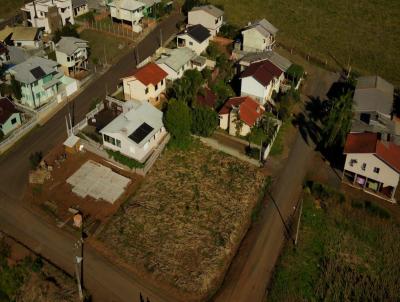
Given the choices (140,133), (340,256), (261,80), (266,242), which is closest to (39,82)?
(140,133)

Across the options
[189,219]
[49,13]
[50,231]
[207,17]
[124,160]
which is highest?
[207,17]

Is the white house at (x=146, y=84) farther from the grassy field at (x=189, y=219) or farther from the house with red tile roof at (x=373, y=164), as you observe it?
the house with red tile roof at (x=373, y=164)

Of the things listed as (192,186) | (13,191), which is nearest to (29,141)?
(13,191)

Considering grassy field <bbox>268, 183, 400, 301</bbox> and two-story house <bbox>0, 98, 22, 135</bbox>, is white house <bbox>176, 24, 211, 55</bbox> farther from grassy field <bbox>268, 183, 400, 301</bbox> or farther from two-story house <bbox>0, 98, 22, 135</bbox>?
grassy field <bbox>268, 183, 400, 301</bbox>

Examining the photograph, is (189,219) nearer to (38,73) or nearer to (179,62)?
(179,62)

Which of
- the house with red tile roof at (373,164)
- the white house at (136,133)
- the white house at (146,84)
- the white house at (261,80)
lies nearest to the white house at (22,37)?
the white house at (146,84)

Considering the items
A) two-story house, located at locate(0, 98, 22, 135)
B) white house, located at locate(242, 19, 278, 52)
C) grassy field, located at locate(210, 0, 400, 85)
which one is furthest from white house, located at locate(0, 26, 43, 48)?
grassy field, located at locate(210, 0, 400, 85)
